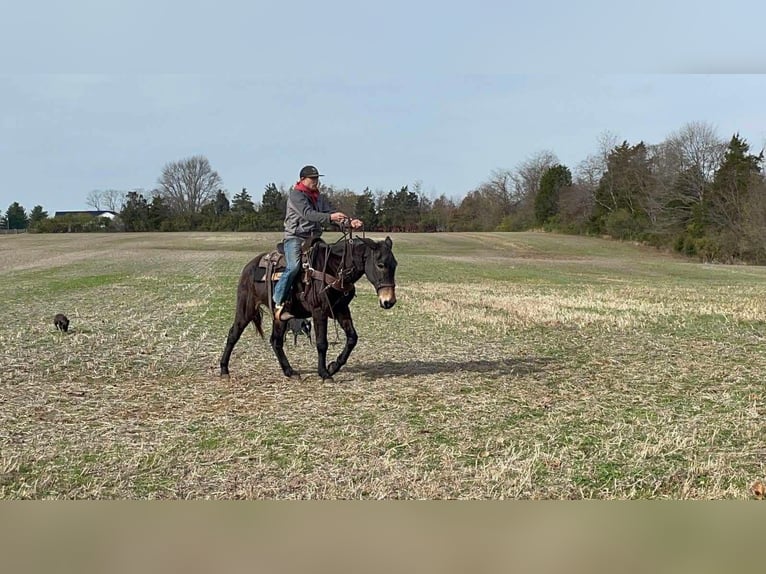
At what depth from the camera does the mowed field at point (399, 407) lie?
476 centimetres

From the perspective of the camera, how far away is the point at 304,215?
764 cm

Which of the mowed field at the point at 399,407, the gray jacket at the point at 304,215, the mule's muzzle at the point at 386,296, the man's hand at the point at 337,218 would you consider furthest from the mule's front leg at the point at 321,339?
the man's hand at the point at 337,218

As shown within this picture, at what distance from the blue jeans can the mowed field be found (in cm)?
114

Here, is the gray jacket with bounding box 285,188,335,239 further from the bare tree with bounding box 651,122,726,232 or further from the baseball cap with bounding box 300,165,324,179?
the bare tree with bounding box 651,122,726,232

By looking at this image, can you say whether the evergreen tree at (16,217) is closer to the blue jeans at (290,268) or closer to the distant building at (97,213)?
the distant building at (97,213)

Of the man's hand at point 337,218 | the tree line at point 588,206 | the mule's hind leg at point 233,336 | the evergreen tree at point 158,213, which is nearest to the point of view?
the man's hand at point 337,218

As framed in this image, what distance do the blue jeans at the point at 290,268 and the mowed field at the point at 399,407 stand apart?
3.75 feet

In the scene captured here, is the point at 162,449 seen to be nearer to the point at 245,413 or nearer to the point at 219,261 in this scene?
the point at 245,413

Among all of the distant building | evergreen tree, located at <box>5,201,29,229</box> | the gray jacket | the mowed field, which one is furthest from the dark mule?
evergreen tree, located at <box>5,201,29,229</box>

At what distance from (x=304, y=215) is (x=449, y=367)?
330cm

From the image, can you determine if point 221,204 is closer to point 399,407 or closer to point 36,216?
point 36,216

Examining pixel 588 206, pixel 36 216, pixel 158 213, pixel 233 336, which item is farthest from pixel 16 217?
pixel 233 336

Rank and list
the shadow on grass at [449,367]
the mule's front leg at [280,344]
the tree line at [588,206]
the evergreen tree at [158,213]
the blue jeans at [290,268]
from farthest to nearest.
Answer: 1. the evergreen tree at [158,213]
2. the tree line at [588,206]
3. the shadow on grass at [449,367]
4. the mule's front leg at [280,344]
5. the blue jeans at [290,268]

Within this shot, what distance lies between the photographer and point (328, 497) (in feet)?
14.5
